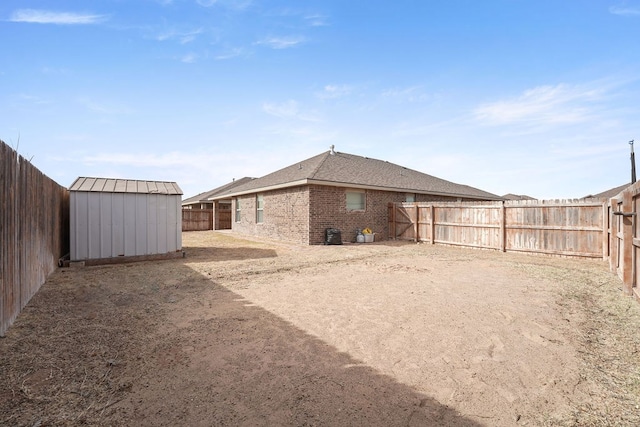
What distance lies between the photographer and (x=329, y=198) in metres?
15.1

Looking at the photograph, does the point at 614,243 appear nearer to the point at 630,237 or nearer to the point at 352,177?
the point at 630,237

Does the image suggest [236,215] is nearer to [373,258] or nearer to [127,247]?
[127,247]

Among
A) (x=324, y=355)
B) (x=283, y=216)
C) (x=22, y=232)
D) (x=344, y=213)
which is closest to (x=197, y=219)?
(x=283, y=216)

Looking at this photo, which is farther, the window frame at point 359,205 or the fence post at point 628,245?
the window frame at point 359,205

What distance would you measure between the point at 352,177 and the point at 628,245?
11.6m

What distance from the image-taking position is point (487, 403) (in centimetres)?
270

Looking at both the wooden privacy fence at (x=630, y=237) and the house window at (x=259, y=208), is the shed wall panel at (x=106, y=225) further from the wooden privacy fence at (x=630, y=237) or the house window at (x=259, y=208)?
the wooden privacy fence at (x=630, y=237)

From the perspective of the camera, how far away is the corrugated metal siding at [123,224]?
9578 millimetres

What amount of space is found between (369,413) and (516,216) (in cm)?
1216

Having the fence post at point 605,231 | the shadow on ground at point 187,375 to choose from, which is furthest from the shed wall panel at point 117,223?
the fence post at point 605,231

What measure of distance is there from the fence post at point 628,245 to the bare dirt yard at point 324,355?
0.41 meters

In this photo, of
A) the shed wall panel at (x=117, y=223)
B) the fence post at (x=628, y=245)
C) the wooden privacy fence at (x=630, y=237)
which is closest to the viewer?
the wooden privacy fence at (x=630, y=237)

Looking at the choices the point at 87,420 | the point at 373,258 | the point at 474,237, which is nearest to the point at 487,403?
the point at 87,420

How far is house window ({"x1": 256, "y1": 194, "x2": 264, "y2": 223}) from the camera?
61.4ft
